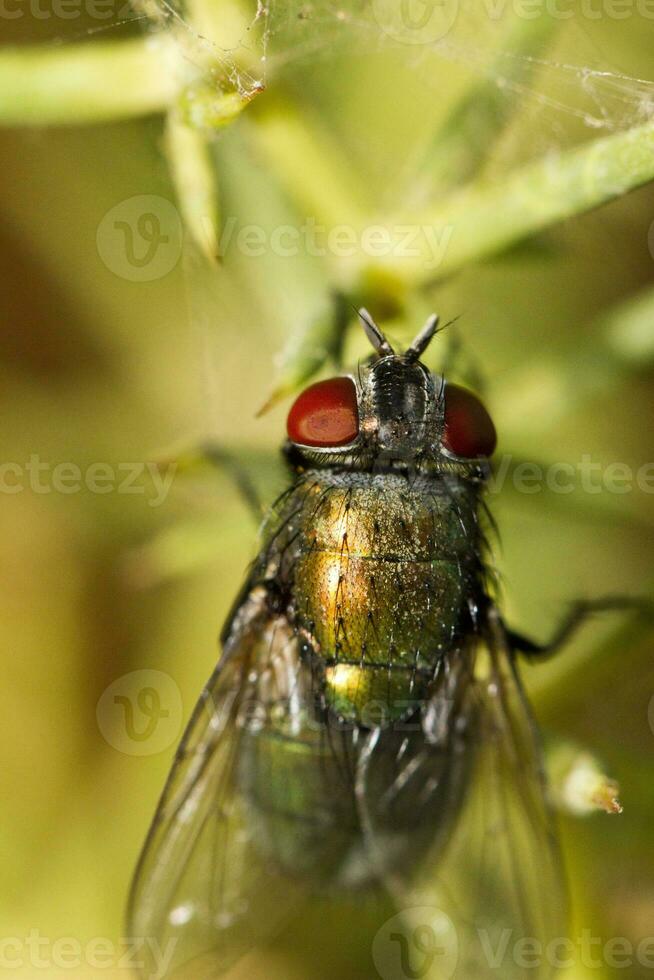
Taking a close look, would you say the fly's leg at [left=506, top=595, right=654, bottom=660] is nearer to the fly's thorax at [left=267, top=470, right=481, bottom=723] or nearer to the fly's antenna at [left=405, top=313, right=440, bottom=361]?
the fly's thorax at [left=267, top=470, right=481, bottom=723]

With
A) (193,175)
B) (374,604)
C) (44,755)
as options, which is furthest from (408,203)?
(44,755)

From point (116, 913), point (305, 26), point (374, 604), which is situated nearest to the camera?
point (374, 604)

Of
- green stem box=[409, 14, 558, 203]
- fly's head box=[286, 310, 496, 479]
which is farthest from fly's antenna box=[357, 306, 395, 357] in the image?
green stem box=[409, 14, 558, 203]

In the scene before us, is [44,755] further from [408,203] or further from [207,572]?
[408,203]

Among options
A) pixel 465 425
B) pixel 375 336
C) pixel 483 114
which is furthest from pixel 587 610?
pixel 483 114

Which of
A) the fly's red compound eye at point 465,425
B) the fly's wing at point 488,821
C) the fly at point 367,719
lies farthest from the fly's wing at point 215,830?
the fly's red compound eye at point 465,425

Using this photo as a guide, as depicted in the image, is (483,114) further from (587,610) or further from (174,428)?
(174,428)

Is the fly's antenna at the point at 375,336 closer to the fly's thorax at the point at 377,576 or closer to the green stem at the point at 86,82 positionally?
the fly's thorax at the point at 377,576
